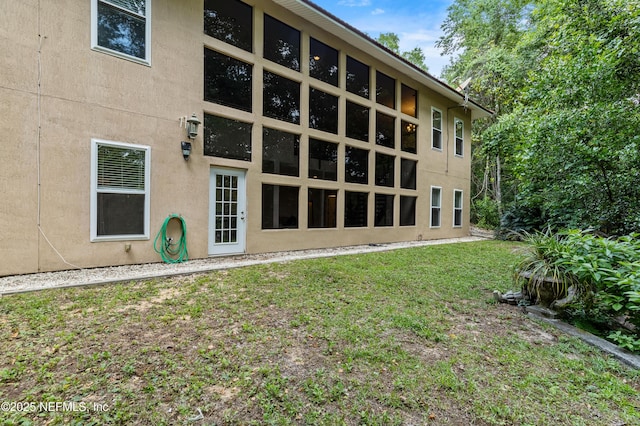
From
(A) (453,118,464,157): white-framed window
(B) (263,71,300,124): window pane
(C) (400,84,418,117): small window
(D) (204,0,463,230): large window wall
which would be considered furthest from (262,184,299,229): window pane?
(A) (453,118,464,157): white-framed window

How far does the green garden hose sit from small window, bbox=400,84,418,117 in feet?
28.2

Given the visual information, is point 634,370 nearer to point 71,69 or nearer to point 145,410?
point 145,410

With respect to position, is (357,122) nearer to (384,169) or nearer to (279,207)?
(384,169)

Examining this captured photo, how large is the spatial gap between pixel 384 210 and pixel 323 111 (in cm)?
396

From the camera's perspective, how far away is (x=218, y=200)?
6590mm

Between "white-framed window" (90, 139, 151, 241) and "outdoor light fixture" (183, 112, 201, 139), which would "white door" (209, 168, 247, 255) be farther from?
"white-framed window" (90, 139, 151, 241)

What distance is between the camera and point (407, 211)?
10.9 metres

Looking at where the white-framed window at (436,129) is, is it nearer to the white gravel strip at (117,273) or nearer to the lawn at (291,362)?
the white gravel strip at (117,273)

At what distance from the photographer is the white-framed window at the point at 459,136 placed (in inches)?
505

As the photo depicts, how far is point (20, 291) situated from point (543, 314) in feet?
22.0

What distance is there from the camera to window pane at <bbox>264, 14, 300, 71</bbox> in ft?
23.9

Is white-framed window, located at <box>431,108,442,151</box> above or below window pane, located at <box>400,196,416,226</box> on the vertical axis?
above

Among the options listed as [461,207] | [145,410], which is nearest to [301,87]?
[145,410]

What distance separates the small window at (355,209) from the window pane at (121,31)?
20.0ft
